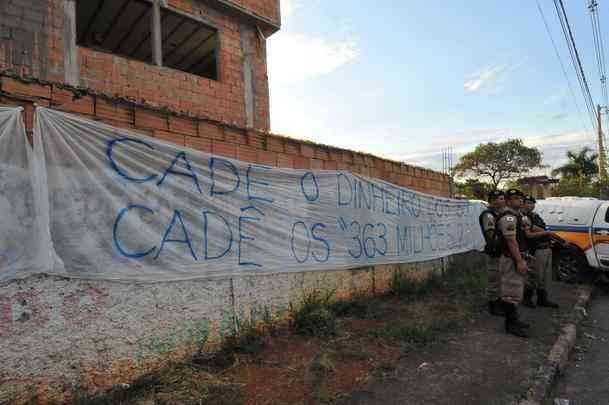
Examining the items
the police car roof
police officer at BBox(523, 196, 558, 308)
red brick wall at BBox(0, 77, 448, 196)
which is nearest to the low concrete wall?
red brick wall at BBox(0, 77, 448, 196)

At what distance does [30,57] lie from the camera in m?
4.73

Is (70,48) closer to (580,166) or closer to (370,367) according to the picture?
(370,367)

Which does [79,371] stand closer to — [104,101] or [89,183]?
[89,183]

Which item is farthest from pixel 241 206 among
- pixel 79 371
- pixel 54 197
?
pixel 79 371

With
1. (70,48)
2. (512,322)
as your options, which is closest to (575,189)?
(512,322)

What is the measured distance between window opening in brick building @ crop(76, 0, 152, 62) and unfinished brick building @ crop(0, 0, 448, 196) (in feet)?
0.07

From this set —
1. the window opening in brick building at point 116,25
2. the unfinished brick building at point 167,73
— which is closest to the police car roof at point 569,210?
the unfinished brick building at point 167,73

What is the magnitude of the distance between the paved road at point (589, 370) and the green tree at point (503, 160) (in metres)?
36.1

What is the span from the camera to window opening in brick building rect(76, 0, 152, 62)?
20.9 feet

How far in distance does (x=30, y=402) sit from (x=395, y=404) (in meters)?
2.29

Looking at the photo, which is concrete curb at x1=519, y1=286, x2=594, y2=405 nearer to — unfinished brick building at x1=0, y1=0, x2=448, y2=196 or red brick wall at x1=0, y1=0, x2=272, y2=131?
unfinished brick building at x1=0, y1=0, x2=448, y2=196

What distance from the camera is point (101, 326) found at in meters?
2.49

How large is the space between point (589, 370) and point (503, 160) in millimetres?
39927

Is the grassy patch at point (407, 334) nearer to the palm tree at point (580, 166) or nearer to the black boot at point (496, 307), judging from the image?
the black boot at point (496, 307)
